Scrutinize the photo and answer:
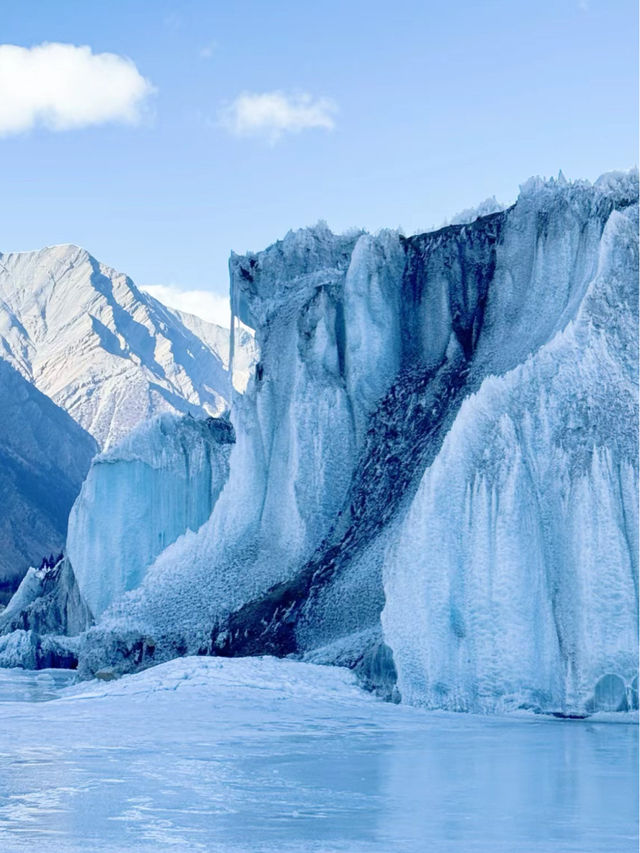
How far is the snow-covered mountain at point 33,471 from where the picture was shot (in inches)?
4815

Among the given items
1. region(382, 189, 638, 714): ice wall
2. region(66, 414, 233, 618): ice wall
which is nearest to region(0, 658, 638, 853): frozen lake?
region(382, 189, 638, 714): ice wall

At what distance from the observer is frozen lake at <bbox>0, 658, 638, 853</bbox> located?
10.4 m

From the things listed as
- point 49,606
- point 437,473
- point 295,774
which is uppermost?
point 437,473

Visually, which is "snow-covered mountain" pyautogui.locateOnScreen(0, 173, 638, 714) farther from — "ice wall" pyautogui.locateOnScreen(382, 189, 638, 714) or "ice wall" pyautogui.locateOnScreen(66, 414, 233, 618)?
"ice wall" pyautogui.locateOnScreen(66, 414, 233, 618)

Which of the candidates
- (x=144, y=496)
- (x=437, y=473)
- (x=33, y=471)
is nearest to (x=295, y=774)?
(x=437, y=473)

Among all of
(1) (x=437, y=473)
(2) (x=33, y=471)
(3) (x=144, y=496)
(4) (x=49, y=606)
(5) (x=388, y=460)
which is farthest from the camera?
(2) (x=33, y=471)

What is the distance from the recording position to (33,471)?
140 m

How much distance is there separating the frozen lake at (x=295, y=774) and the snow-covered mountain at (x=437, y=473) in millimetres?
1222

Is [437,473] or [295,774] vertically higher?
[437,473]

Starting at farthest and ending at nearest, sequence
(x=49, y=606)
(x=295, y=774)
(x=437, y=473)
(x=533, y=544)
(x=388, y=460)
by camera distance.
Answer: (x=49, y=606) < (x=388, y=460) < (x=437, y=473) < (x=533, y=544) < (x=295, y=774)

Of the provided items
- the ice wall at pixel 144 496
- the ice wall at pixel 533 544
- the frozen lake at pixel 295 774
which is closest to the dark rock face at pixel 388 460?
the frozen lake at pixel 295 774

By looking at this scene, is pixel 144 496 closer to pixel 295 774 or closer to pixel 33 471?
pixel 295 774

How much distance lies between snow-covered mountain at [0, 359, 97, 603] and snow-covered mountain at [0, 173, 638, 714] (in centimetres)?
8218

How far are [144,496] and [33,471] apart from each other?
4181 inches
